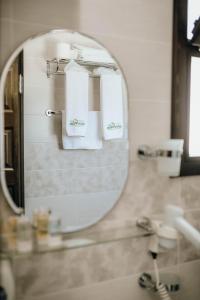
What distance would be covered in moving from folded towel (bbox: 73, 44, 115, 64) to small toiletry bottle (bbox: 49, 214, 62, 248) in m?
0.54

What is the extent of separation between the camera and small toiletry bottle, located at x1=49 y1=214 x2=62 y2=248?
97 cm

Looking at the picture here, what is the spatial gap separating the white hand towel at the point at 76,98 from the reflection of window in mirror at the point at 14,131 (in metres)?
0.16

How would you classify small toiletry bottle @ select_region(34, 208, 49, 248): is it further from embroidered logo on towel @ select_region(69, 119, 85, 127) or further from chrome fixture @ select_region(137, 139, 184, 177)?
chrome fixture @ select_region(137, 139, 184, 177)

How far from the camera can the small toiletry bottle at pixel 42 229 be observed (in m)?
0.95

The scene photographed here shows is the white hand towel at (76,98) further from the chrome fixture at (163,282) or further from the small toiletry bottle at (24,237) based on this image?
the chrome fixture at (163,282)

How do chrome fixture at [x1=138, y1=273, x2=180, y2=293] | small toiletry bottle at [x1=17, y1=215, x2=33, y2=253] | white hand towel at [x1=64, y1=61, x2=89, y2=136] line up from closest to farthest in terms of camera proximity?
1. small toiletry bottle at [x1=17, y1=215, x2=33, y2=253]
2. white hand towel at [x1=64, y1=61, x2=89, y2=136]
3. chrome fixture at [x1=138, y1=273, x2=180, y2=293]

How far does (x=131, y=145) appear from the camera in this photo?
1.18 m

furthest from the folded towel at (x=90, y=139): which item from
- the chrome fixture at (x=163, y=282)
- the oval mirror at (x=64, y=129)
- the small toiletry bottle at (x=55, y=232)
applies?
the chrome fixture at (x=163, y=282)

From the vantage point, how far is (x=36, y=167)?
3.38 ft

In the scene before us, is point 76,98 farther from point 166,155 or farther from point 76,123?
point 166,155

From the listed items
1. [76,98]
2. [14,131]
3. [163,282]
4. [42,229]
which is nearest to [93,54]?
Answer: [76,98]

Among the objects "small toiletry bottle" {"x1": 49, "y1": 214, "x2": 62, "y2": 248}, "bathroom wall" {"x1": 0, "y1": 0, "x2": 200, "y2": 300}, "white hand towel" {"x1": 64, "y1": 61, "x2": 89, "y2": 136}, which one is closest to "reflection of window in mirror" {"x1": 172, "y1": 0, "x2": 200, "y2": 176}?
"bathroom wall" {"x1": 0, "y1": 0, "x2": 200, "y2": 300}

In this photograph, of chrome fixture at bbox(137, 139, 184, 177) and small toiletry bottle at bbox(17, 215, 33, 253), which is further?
chrome fixture at bbox(137, 139, 184, 177)

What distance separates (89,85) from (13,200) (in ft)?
1.50
